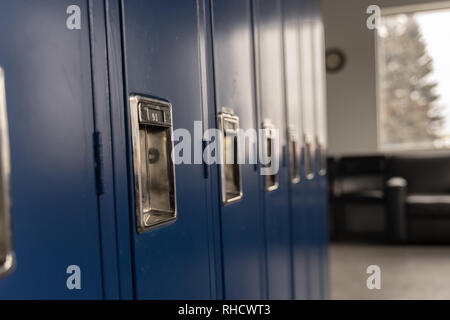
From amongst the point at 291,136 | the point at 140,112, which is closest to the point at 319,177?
the point at 291,136

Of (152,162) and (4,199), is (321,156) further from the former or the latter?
(4,199)

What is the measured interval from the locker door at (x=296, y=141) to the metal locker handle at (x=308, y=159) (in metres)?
0.10

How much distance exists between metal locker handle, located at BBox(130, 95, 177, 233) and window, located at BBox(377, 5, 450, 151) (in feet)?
A: 17.8

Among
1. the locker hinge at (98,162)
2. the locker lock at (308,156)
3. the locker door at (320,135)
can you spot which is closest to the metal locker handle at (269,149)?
the locker lock at (308,156)

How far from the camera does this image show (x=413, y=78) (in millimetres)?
5812

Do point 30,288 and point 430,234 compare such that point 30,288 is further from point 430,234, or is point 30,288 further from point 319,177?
point 430,234

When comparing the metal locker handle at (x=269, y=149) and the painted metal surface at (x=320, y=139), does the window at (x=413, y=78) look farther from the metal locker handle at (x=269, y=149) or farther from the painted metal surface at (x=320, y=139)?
the metal locker handle at (x=269, y=149)

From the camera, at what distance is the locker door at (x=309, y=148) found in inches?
89.2

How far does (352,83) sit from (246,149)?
4888mm

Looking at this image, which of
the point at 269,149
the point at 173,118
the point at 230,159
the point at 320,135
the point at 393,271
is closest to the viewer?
the point at 173,118

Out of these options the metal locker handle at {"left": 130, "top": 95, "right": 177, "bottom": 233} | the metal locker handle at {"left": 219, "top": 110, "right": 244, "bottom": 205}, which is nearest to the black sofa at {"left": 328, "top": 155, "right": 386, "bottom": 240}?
the metal locker handle at {"left": 219, "top": 110, "right": 244, "bottom": 205}

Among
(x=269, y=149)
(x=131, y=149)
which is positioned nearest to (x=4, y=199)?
(x=131, y=149)

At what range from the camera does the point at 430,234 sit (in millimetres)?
4777
